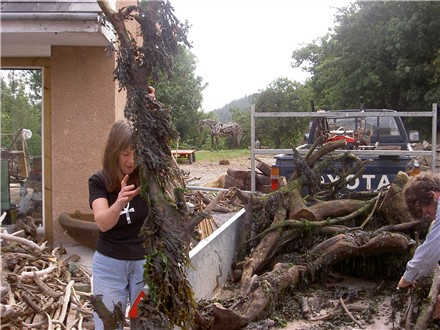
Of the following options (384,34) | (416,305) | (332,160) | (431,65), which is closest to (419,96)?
(431,65)

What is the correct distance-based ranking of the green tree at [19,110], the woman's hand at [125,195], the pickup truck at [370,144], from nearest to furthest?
the woman's hand at [125,195], the pickup truck at [370,144], the green tree at [19,110]

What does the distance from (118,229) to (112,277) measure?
0.87 ft

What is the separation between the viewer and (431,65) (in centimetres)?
2623

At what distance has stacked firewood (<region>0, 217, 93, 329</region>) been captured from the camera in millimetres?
4418

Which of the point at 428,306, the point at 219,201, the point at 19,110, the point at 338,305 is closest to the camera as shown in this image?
the point at 428,306

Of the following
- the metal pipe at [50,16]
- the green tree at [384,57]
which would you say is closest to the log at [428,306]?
the metal pipe at [50,16]

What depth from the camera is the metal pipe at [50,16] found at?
20.6 feet

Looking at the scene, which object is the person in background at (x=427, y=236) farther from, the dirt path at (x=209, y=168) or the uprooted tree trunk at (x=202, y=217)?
the dirt path at (x=209, y=168)

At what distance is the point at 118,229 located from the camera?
117 inches

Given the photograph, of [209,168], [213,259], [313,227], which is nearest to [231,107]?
[209,168]

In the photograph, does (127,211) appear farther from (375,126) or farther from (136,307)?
(375,126)

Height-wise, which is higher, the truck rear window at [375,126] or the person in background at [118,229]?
the truck rear window at [375,126]

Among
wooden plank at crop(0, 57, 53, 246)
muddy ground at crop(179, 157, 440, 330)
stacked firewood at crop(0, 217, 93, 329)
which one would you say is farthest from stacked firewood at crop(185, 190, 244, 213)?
muddy ground at crop(179, 157, 440, 330)

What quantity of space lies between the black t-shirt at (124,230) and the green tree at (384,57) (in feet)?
80.2
